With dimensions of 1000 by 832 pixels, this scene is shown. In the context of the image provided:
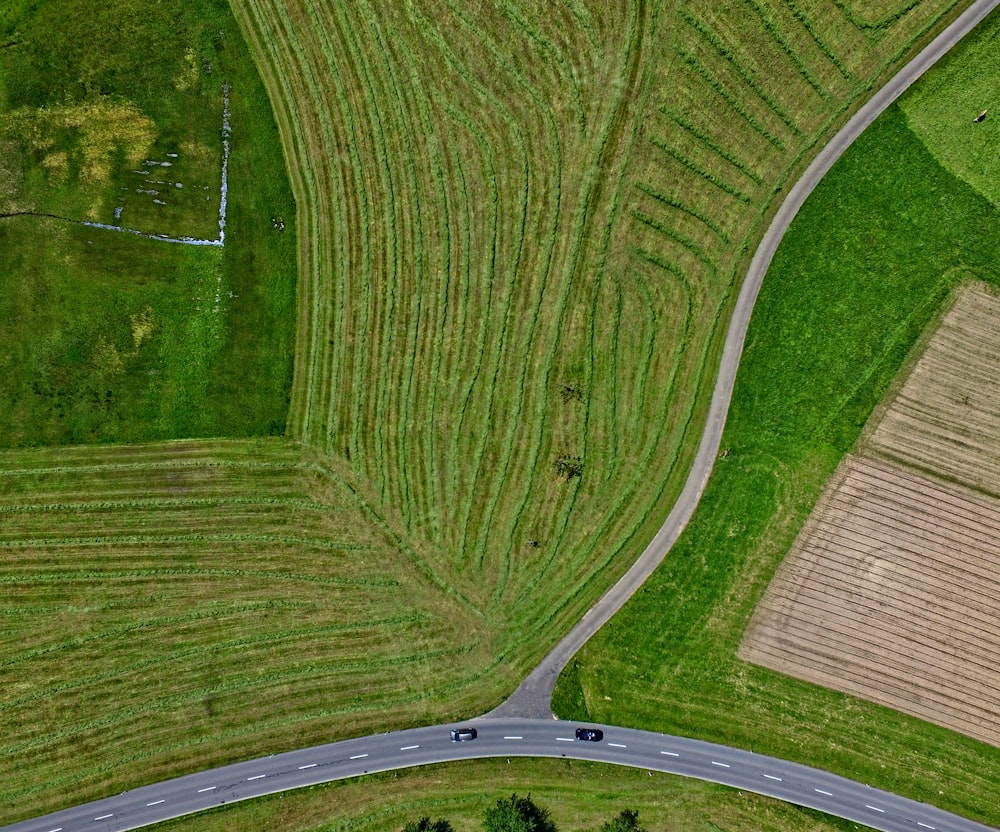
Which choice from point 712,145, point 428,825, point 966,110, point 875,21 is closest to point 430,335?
point 712,145

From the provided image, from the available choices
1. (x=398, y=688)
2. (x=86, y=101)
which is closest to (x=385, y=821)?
(x=398, y=688)

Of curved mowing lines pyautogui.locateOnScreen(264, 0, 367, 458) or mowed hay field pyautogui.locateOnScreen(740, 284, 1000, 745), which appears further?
curved mowing lines pyautogui.locateOnScreen(264, 0, 367, 458)

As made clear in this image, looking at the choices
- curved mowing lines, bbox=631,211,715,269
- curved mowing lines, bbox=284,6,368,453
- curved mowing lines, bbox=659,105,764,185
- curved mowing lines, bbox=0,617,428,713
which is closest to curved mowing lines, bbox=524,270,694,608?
curved mowing lines, bbox=631,211,715,269

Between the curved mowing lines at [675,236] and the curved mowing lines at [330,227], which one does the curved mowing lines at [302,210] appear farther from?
the curved mowing lines at [675,236]

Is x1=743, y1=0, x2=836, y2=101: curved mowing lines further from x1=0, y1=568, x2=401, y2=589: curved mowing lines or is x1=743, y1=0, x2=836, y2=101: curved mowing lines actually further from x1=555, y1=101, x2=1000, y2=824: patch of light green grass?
x1=0, y1=568, x2=401, y2=589: curved mowing lines

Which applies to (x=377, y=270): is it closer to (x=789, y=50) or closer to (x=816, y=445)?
(x=789, y=50)

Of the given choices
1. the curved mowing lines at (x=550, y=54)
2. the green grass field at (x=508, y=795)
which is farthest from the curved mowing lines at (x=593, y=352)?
the green grass field at (x=508, y=795)
